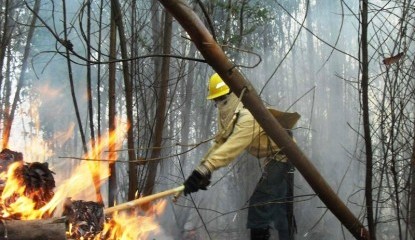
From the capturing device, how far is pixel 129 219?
4.19 m

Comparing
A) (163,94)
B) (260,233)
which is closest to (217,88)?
(163,94)

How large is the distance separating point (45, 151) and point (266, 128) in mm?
36668

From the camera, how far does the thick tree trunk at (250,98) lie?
7.70 feet

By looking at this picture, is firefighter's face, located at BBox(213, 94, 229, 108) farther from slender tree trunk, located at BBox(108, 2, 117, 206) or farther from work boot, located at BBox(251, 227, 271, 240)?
work boot, located at BBox(251, 227, 271, 240)

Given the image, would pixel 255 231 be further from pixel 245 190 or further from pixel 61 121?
pixel 61 121

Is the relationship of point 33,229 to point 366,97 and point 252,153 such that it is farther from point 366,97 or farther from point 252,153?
point 252,153

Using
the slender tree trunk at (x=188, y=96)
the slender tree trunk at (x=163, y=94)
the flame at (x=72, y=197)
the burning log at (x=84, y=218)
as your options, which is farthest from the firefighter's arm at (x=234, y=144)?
the slender tree trunk at (x=188, y=96)

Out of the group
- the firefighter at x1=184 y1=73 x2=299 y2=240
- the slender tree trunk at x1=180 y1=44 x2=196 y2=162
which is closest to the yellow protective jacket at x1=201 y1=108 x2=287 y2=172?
the firefighter at x1=184 y1=73 x2=299 y2=240

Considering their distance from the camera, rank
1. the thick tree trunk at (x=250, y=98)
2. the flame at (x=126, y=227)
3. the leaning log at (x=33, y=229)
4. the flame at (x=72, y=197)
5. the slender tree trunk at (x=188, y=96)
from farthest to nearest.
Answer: the slender tree trunk at (x=188, y=96) → the flame at (x=126, y=227) → the flame at (x=72, y=197) → the leaning log at (x=33, y=229) → the thick tree trunk at (x=250, y=98)

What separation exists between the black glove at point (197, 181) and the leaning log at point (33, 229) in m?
1.11

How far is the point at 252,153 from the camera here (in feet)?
16.5

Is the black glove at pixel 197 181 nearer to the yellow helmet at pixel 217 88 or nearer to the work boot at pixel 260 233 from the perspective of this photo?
the yellow helmet at pixel 217 88

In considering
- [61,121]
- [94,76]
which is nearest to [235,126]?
[94,76]

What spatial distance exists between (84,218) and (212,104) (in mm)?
6734
